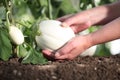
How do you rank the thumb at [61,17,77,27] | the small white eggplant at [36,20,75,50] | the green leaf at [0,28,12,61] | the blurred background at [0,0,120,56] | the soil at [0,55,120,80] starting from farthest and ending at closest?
the blurred background at [0,0,120,56] < the thumb at [61,17,77,27] < the small white eggplant at [36,20,75,50] < the green leaf at [0,28,12,61] < the soil at [0,55,120,80]

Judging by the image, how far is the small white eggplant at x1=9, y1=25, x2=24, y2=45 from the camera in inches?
91.6

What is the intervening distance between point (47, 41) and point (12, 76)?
334mm

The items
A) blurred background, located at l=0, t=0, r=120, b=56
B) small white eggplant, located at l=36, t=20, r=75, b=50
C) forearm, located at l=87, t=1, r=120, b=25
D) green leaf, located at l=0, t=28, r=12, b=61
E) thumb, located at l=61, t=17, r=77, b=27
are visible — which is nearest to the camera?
green leaf, located at l=0, t=28, r=12, b=61

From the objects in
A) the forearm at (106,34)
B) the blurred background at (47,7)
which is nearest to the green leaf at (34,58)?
the forearm at (106,34)

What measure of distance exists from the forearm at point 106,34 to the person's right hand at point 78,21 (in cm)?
27

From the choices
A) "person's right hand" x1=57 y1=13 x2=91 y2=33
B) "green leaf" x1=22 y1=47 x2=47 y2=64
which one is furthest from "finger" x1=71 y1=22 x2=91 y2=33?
"green leaf" x1=22 y1=47 x2=47 y2=64

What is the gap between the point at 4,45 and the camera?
2.32 metres

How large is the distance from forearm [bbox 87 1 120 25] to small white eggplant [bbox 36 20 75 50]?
0.31m

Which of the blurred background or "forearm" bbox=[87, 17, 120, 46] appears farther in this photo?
the blurred background

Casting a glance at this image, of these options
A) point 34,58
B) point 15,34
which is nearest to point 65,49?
point 34,58

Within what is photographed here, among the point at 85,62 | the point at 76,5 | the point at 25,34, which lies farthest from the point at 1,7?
the point at 76,5

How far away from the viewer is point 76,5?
11.9ft

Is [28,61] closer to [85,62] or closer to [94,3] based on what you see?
[85,62]

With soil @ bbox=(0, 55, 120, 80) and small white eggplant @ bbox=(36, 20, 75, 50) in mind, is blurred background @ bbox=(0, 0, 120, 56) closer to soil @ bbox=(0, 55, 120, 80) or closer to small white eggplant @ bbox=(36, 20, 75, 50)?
small white eggplant @ bbox=(36, 20, 75, 50)
